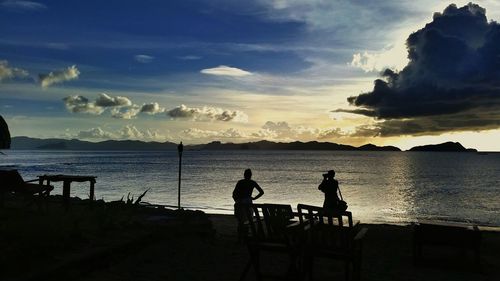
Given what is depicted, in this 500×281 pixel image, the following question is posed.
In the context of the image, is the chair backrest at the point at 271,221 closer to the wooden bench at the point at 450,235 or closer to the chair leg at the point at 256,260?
the chair leg at the point at 256,260

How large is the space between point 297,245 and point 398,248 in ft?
19.3

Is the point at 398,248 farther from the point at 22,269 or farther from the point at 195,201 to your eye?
the point at 195,201

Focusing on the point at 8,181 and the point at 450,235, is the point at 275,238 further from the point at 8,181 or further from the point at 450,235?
the point at 8,181

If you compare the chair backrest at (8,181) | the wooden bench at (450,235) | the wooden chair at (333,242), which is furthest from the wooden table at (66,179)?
the wooden bench at (450,235)

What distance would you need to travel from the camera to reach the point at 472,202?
4438cm

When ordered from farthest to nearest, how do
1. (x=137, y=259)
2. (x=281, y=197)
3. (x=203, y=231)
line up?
1. (x=281, y=197)
2. (x=203, y=231)
3. (x=137, y=259)

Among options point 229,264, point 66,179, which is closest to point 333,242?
point 229,264

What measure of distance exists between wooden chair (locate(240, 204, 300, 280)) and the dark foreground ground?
1.13m

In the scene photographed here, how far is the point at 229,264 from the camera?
8758mm

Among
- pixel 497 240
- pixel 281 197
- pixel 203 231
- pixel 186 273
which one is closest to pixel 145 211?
pixel 203 231

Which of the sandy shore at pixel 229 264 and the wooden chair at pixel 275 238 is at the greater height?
the wooden chair at pixel 275 238

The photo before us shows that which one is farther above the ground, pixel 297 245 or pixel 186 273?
pixel 297 245

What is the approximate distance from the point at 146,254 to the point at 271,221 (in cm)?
286

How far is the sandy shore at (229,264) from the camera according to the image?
7.67 metres
